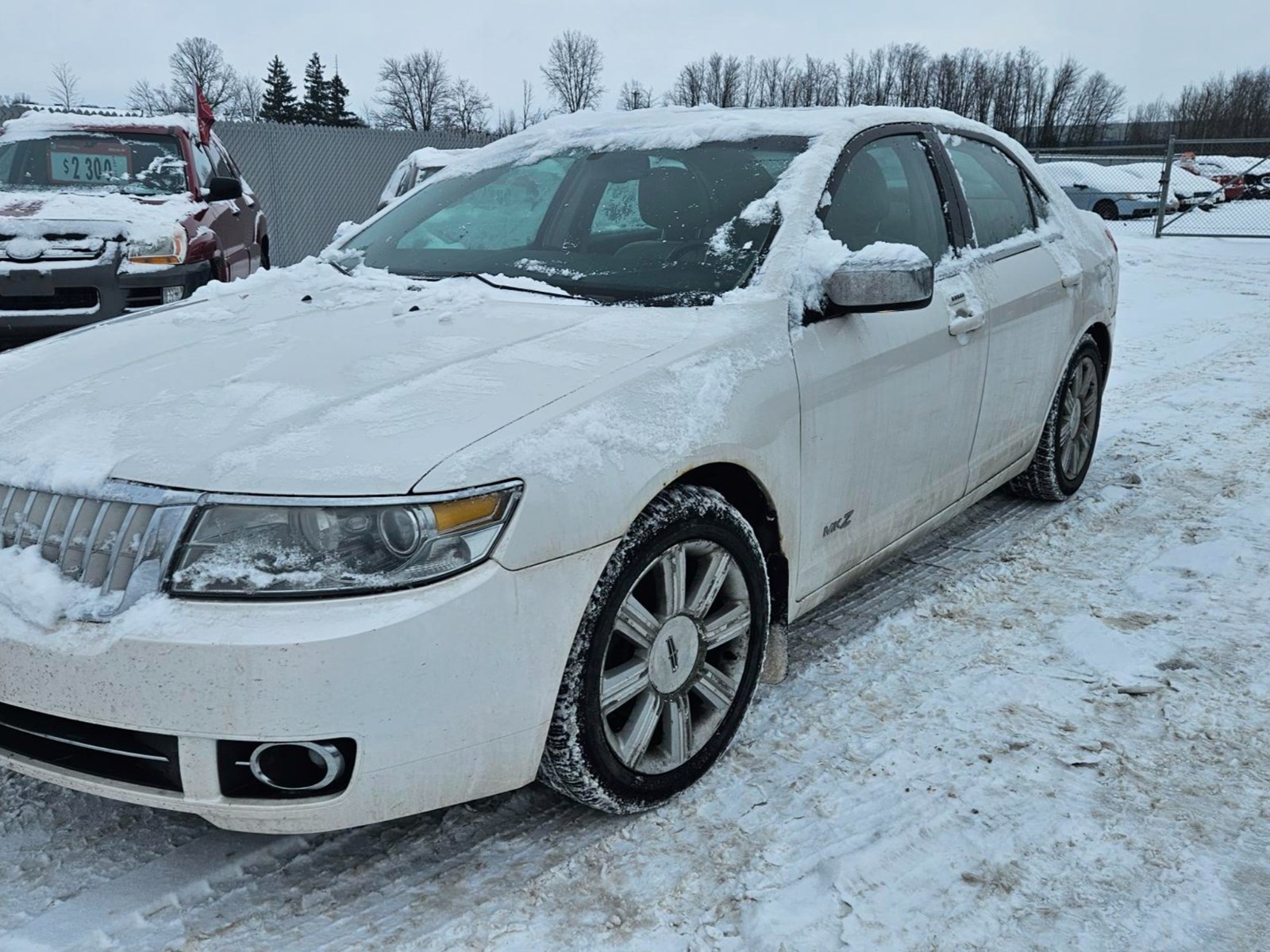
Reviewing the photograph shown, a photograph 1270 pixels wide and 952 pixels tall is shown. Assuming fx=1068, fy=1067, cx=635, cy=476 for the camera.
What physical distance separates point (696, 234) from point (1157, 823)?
1.89 metres

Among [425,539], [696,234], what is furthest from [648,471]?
[696,234]

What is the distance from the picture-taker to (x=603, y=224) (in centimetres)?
334

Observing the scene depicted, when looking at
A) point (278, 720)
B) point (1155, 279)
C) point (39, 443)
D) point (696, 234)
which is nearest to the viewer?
point (278, 720)

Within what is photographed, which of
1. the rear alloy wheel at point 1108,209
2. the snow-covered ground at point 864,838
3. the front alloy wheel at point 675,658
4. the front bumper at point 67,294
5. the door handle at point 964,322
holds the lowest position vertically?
the snow-covered ground at point 864,838

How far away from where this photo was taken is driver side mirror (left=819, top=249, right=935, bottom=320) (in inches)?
107

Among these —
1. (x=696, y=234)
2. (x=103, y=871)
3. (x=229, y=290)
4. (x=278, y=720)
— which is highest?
(x=696, y=234)

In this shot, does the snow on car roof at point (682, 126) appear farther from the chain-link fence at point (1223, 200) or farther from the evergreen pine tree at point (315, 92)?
the evergreen pine tree at point (315, 92)

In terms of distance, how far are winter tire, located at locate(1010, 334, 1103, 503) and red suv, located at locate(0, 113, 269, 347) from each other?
522 cm

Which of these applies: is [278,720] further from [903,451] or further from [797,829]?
[903,451]

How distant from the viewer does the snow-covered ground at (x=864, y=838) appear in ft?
6.88

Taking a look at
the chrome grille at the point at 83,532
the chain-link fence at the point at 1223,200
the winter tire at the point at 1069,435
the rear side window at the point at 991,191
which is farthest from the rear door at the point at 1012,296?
the chain-link fence at the point at 1223,200

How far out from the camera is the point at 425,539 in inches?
76.6

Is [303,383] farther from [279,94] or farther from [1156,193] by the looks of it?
[279,94]

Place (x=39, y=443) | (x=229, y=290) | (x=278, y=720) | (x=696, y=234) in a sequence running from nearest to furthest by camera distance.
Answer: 1. (x=278, y=720)
2. (x=39, y=443)
3. (x=696, y=234)
4. (x=229, y=290)
